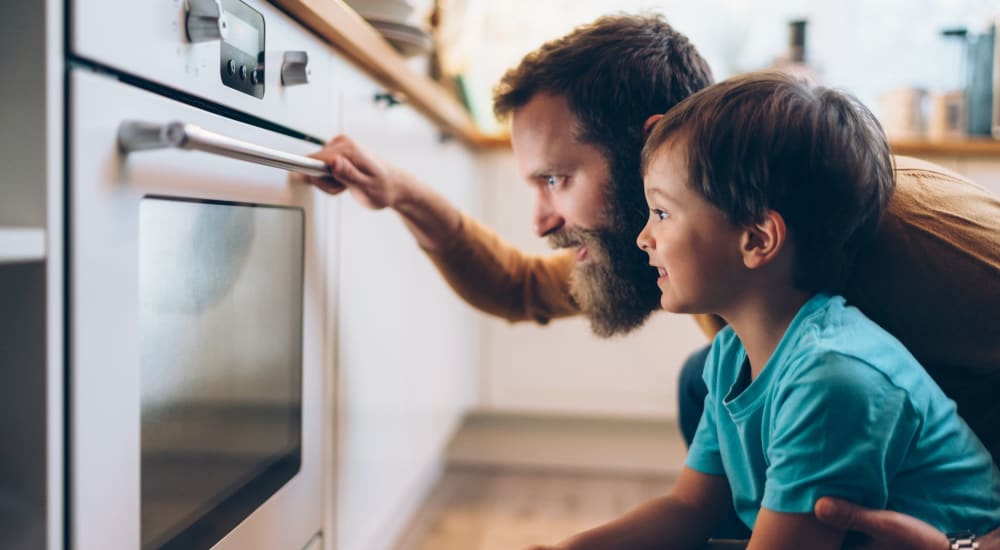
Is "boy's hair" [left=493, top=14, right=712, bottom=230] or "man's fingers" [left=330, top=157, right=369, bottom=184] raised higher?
"boy's hair" [left=493, top=14, right=712, bottom=230]

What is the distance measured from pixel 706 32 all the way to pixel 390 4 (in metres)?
1.44

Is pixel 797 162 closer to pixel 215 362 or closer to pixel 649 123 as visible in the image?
pixel 649 123

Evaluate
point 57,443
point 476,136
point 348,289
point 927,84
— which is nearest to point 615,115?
point 348,289

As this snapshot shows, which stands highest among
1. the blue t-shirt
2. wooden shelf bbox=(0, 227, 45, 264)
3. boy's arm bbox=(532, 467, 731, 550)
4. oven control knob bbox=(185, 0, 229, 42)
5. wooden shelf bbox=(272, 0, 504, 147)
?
wooden shelf bbox=(272, 0, 504, 147)

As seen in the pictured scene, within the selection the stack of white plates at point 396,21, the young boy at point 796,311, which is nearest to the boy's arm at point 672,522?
the young boy at point 796,311

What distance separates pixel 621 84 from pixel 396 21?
0.46m

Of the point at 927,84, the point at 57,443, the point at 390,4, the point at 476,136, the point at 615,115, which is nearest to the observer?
the point at 57,443

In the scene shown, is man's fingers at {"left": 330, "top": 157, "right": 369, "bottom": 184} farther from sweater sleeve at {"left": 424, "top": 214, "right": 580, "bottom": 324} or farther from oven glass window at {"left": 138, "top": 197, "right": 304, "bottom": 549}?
sweater sleeve at {"left": 424, "top": 214, "right": 580, "bottom": 324}

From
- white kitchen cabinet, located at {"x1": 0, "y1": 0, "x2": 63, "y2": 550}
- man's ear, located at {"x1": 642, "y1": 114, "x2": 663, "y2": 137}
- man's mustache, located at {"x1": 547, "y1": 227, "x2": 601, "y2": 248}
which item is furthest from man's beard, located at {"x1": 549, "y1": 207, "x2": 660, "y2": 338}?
white kitchen cabinet, located at {"x1": 0, "y1": 0, "x2": 63, "y2": 550}

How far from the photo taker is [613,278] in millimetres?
1062

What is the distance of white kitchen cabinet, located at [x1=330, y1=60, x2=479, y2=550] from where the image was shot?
1082 millimetres

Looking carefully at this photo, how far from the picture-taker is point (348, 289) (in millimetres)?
1082

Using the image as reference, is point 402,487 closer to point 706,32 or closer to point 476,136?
point 476,136

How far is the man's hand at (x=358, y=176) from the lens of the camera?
0.91m
